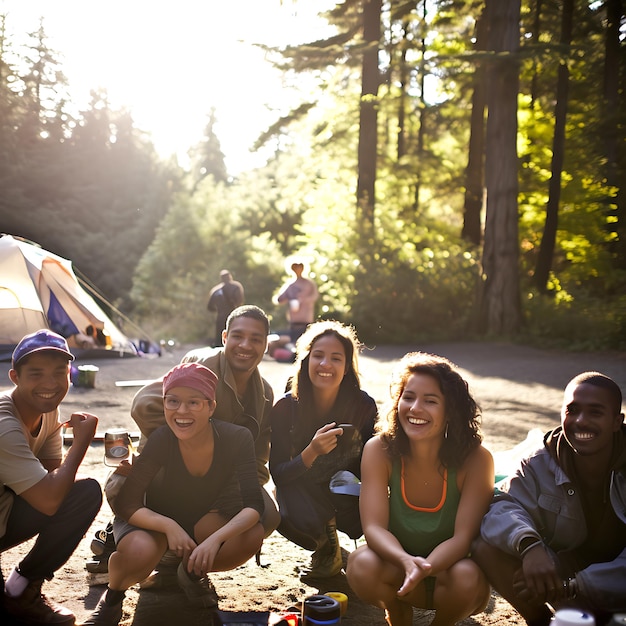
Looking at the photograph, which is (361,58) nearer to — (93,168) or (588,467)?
(588,467)

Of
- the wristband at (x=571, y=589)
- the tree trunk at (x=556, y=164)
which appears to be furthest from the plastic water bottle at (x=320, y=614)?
the tree trunk at (x=556, y=164)

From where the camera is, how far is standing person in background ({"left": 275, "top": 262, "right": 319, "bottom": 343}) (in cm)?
1266

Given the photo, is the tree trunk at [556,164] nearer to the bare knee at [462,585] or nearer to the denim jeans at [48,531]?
the bare knee at [462,585]

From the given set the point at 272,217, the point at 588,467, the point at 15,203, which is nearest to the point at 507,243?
the point at 588,467

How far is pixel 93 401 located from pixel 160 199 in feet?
89.7

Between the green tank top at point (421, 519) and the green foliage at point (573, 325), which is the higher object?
the green foliage at point (573, 325)

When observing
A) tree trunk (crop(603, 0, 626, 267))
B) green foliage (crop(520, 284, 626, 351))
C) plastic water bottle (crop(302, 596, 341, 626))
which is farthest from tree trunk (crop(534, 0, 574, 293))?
plastic water bottle (crop(302, 596, 341, 626))

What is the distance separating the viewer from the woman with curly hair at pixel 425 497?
2.92 metres

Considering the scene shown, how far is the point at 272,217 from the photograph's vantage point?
94.8 feet

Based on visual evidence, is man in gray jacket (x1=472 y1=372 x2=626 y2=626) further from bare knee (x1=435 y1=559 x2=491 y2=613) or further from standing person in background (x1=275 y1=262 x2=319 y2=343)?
standing person in background (x1=275 y1=262 x2=319 y2=343)

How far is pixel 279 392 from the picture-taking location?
9688mm

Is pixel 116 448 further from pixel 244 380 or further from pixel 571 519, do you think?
pixel 571 519

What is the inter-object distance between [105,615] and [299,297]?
984 centimetres

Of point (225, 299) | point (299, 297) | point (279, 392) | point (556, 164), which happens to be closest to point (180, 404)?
point (279, 392)
